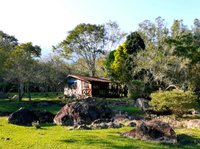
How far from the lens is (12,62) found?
131ft

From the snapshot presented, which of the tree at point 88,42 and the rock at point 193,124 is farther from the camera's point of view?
the tree at point 88,42

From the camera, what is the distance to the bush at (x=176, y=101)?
26750 mm

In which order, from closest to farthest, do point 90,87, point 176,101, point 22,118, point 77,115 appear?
point 22,118 < point 77,115 < point 176,101 < point 90,87

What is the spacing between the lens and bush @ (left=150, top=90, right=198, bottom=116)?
87.8 feet

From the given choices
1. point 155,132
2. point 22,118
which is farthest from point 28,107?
point 155,132

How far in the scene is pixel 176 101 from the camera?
87.8 feet

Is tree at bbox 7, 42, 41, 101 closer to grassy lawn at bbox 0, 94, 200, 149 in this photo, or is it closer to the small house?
the small house

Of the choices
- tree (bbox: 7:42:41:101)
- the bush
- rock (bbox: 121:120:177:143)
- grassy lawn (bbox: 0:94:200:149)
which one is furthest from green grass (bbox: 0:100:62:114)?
rock (bbox: 121:120:177:143)

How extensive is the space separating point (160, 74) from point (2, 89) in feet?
99.1

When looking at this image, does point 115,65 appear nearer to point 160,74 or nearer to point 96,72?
point 160,74

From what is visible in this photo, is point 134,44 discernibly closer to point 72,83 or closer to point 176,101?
point 72,83

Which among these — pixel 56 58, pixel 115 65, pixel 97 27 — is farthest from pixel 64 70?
pixel 115 65

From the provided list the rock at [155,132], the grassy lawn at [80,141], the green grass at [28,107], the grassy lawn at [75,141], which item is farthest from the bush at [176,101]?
the rock at [155,132]

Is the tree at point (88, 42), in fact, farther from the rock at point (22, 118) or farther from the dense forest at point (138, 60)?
the rock at point (22, 118)
